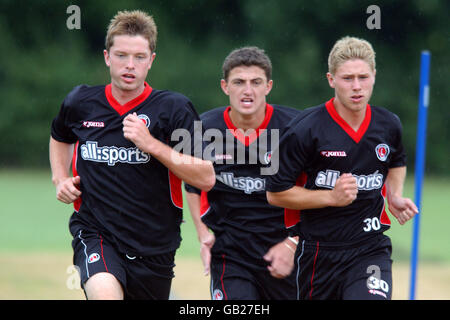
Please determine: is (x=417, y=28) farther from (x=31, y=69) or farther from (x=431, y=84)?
(x=31, y=69)

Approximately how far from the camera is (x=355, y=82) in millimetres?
4410

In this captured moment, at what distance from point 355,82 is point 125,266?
1847 millimetres

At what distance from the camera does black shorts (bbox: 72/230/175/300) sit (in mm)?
4398

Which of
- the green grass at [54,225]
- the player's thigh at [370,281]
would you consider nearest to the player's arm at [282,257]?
the player's thigh at [370,281]

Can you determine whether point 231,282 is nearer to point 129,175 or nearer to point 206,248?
point 206,248

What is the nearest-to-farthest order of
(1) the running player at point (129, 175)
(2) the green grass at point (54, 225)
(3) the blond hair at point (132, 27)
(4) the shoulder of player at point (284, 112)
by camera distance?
(1) the running player at point (129, 175) → (3) the blond hair at point (132, 27) → (4) the shoulder of player at point (284, 112) → (2) the green grass at point (54, 225)

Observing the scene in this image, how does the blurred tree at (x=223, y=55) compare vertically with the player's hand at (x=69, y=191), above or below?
above

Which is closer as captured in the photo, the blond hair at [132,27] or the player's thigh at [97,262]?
the player's thigh at [97,262]

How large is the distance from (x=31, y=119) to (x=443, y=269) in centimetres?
1459

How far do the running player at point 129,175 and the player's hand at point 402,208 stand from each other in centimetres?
120

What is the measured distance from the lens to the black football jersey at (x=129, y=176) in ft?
14.9

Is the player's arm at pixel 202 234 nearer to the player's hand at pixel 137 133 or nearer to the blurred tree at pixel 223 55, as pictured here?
the player's hand at pixel 137 133

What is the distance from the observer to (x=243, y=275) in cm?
502

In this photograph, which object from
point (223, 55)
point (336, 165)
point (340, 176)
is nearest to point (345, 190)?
point (340, 176)
